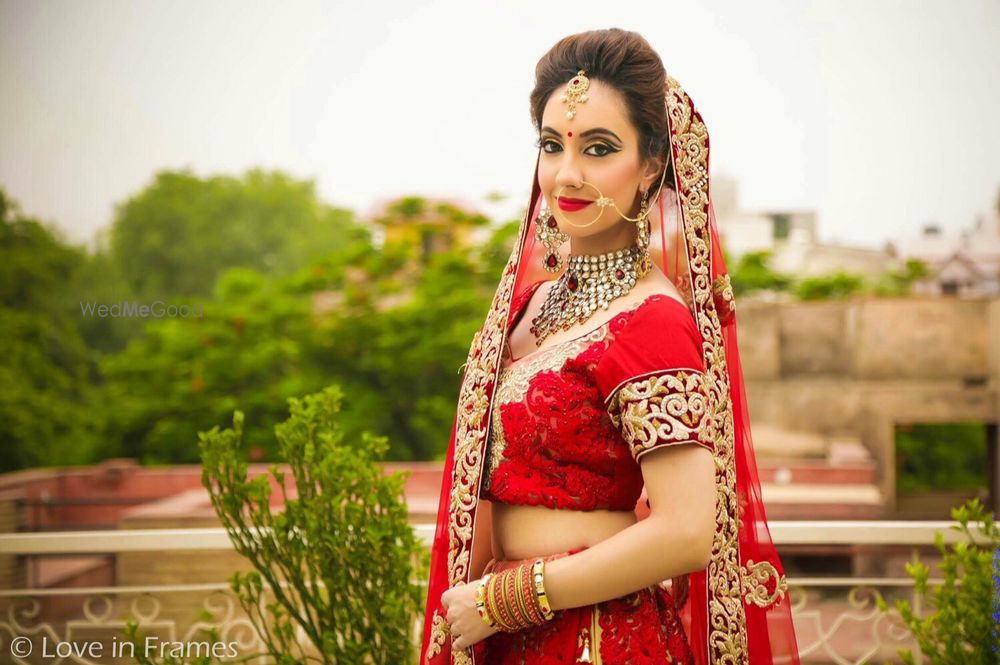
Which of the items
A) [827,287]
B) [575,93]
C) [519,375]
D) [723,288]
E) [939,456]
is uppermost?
[827,287]

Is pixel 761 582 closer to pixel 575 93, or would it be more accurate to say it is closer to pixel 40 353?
pixel 575 93

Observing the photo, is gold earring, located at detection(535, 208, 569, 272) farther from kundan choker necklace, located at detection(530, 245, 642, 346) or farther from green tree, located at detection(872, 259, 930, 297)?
green tree, located at detection(872, 259, 930, 297)

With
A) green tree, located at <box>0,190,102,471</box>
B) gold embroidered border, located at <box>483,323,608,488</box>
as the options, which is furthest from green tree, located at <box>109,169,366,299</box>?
gold embroidered border, located at <box>483,323,608,488</box>

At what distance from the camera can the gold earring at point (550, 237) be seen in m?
1.47

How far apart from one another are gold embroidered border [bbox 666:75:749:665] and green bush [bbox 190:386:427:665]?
100cm

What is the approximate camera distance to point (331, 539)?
6.94 ft

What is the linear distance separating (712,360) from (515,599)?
1.47 ft

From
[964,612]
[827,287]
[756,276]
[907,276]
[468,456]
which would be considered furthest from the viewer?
[907,276]

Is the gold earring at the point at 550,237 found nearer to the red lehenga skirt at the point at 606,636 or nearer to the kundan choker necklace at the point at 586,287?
the kundan choker necklace at the point at 586,287

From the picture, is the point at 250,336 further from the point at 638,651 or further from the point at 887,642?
the point at 638,651

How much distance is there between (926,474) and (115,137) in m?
20.1

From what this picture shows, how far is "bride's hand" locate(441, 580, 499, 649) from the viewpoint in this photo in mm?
1254

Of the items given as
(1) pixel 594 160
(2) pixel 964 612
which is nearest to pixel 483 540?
(1) pixel 594 160

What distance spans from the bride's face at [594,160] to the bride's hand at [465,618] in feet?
1.79
